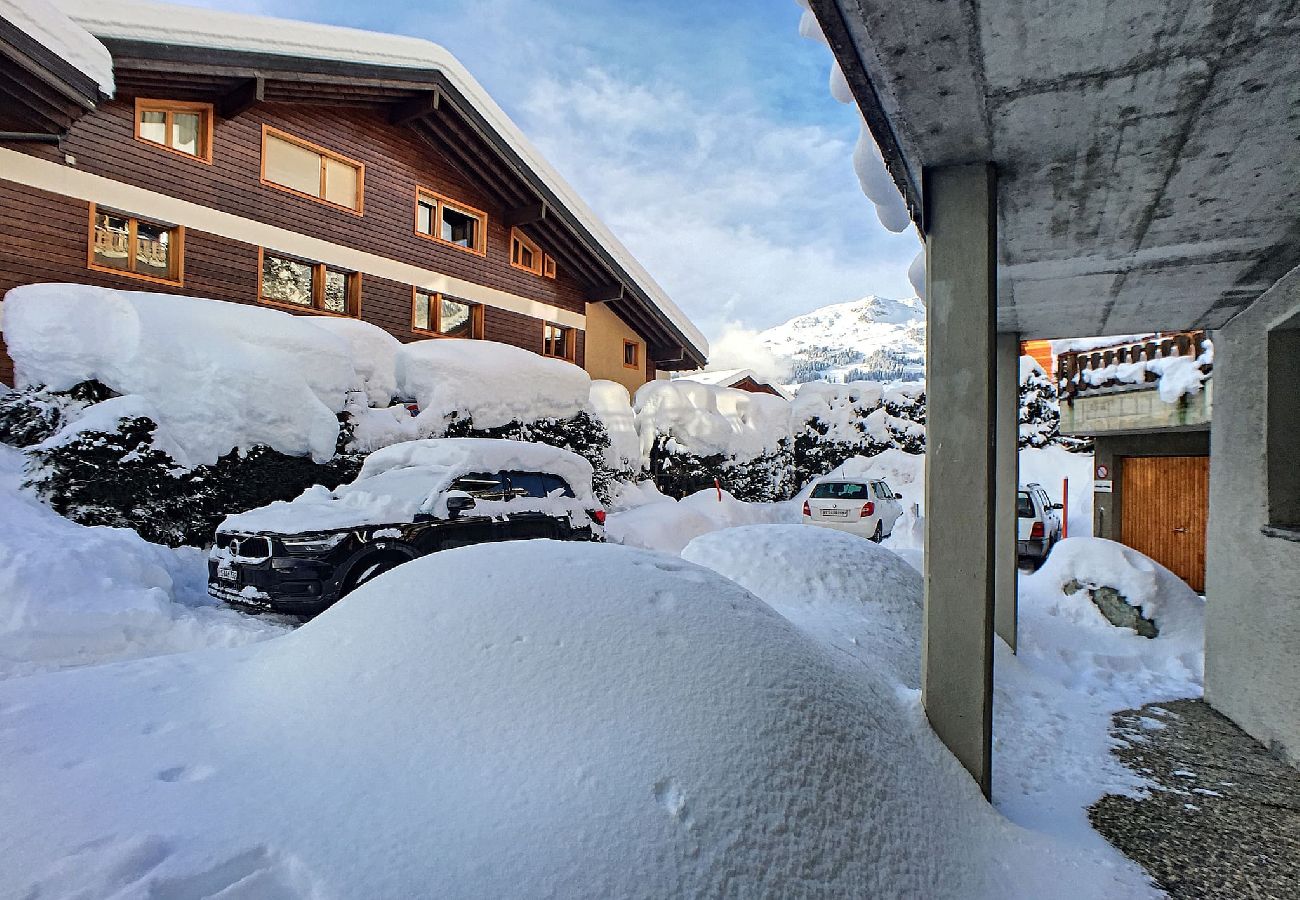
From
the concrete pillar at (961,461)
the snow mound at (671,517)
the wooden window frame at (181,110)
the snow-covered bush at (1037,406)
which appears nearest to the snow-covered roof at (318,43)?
the wooden window frame at (181,110)

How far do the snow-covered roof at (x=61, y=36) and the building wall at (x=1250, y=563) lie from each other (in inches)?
493

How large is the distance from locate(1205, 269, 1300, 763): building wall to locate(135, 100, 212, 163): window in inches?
569

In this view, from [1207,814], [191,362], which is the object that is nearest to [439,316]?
[191,362]

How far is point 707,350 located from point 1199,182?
17.9m

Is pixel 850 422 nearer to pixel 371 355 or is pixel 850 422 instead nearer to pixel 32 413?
pixel 371 355

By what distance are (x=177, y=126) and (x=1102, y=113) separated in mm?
13822

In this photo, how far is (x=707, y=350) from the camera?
21.2m

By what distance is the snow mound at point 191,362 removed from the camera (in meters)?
8.16

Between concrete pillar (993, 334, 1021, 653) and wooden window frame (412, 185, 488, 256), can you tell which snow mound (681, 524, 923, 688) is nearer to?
concrete pillar (993, 334, 1021, 653)

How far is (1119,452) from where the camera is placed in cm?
1212

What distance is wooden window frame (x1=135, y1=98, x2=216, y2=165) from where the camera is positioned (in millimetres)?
10875

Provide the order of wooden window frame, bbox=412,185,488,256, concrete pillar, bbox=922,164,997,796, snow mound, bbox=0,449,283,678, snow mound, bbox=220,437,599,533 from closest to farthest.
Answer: concrete pillar, bbox=922,164,997,796 < snow mound, bbox=0,449,283,678 < snow mound, bbox=220,437,599,533 < wooden window frame, bbox=412,185,488,256

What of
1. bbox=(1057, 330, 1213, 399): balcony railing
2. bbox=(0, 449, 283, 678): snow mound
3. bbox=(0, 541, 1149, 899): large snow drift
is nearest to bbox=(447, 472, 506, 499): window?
bbox=(0, 449, 283, 678): snow mound

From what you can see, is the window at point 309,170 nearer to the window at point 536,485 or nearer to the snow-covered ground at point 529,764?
the window at point 536,485
